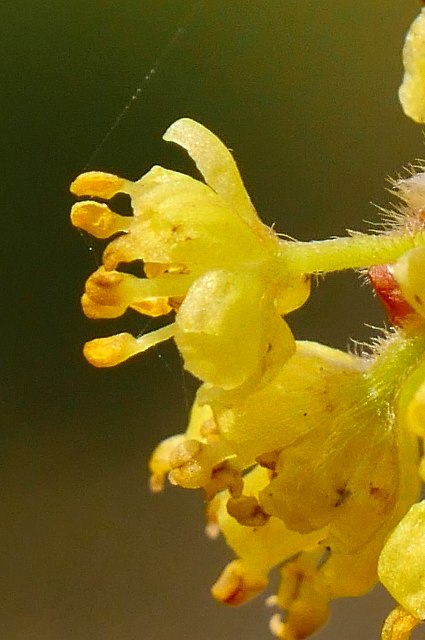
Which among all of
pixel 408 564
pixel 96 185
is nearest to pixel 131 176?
pixel 96 185

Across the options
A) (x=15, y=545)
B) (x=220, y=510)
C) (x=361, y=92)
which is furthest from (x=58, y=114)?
(x=220, y=510)

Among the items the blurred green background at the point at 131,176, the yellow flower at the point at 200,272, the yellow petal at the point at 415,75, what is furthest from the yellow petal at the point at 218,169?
the blurred green background at the point at 131,176

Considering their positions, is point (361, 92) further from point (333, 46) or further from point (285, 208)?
point (285, 208)

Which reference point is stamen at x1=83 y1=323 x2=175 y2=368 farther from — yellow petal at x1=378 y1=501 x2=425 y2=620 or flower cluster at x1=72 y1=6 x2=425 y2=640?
yellow petal at x1=378 y1=501 x2=425 y2=620

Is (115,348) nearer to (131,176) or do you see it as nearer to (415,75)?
(415,75)

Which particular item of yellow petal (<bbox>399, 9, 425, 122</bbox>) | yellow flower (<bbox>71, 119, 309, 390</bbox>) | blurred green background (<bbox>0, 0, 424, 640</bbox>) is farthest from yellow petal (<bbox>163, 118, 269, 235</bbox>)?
blurred green background (<bbox>0, 0, 424, 640</bbox>)

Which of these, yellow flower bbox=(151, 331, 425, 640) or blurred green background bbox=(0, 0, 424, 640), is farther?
blurred green background bbox=(0, 0, 424, 640)

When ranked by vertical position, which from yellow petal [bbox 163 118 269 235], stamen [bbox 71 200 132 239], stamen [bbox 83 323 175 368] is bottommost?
stamen [bbox 83 323 175 368]
